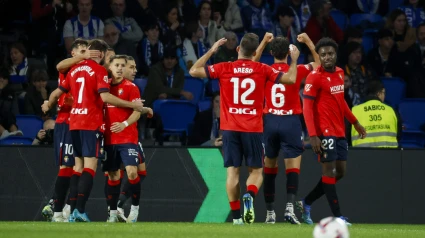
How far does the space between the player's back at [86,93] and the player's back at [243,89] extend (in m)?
1.53

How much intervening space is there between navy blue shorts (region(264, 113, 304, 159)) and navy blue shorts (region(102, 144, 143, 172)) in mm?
1640

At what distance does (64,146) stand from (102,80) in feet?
3.46

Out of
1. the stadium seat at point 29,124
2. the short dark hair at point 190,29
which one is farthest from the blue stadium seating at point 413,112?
the stadium seat at point 29,124

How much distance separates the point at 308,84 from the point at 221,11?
8311 mm

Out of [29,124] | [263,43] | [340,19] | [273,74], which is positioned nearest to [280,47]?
[263,43]

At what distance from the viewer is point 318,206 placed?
15602 mm

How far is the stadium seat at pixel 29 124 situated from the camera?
17.2m

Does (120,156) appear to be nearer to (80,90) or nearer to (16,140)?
(80,90)

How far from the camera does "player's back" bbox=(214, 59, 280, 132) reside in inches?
486

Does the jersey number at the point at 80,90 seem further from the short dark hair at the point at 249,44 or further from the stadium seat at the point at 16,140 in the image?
the stadium seat at the point at 16,140

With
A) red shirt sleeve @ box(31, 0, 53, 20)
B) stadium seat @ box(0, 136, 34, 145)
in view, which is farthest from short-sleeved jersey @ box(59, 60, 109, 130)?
red shirt sleeve @ box(31, 0, 53, 20)

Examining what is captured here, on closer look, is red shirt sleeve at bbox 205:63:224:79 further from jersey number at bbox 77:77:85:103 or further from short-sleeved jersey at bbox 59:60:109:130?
jersey number at bbox 77:77:85:103

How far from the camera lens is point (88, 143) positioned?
42.7 feet

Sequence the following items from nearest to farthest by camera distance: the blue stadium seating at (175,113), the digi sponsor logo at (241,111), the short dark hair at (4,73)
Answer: the digi sponsor logo at (241,111) < the short dark hair at (4,73) < the blue stadium seating at (175,113)
